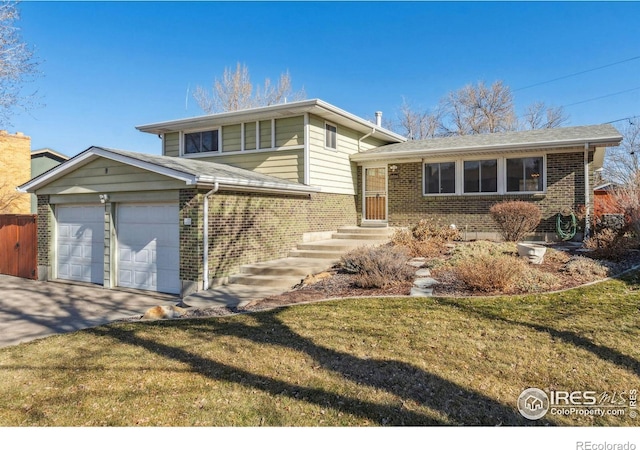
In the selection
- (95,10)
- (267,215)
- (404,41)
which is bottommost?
(267,215)

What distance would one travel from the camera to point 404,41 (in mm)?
14852

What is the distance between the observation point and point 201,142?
14461 millimetres

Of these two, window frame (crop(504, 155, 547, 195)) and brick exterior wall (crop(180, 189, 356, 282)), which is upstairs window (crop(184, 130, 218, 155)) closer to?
brick exterior wall (crop(180, 189, 356, 282))

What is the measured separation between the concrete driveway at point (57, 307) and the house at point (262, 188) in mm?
670

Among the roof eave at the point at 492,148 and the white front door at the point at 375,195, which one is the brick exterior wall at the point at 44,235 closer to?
the roof eave at the point at 492,148

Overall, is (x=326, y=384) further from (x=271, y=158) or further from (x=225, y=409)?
(x=271, y=158)

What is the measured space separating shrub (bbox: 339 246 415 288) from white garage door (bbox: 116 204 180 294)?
4245 millimetres

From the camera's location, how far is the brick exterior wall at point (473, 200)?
11961mm

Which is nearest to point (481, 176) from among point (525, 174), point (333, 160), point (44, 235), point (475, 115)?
point (525, 174)

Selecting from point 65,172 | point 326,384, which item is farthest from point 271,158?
point 326,384

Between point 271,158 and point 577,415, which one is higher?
point 271,158

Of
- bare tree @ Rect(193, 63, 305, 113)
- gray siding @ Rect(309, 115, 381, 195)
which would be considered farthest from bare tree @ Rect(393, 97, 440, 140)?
gray siding @ Rect(309, 115, 381, 195)

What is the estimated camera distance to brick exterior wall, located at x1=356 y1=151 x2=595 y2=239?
39.2ft

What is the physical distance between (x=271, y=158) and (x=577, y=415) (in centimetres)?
1104
